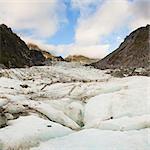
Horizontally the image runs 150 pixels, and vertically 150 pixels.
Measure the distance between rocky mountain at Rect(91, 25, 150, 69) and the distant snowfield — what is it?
40.5 m

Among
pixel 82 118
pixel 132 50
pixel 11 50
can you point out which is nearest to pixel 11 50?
pixel 11 50

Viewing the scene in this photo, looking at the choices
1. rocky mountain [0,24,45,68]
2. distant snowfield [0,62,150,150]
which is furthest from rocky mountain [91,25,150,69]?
distant snowfield [0,62,150,150]

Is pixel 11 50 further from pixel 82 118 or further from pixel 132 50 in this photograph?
pixel 82 118

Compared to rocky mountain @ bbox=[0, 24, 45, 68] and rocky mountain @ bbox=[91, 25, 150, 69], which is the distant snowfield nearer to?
rocky mountain @ bbox=[0, 24, 45, 68]

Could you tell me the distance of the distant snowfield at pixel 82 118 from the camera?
849cm

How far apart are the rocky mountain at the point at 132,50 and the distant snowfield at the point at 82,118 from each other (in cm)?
4045

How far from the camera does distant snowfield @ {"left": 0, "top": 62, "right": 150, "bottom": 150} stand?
8492 mm

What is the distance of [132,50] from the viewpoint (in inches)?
2448

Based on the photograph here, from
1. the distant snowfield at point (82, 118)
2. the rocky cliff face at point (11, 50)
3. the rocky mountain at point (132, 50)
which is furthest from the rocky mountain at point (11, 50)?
the distant snowfield at point (82, 118)

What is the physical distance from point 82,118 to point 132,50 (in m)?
51.2

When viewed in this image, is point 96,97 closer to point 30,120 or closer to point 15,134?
point 30,120

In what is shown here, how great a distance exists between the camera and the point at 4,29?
65.1 meters

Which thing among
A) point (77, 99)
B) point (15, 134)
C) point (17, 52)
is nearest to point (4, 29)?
point (17, 52)

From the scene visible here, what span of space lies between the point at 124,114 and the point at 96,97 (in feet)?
6.83
